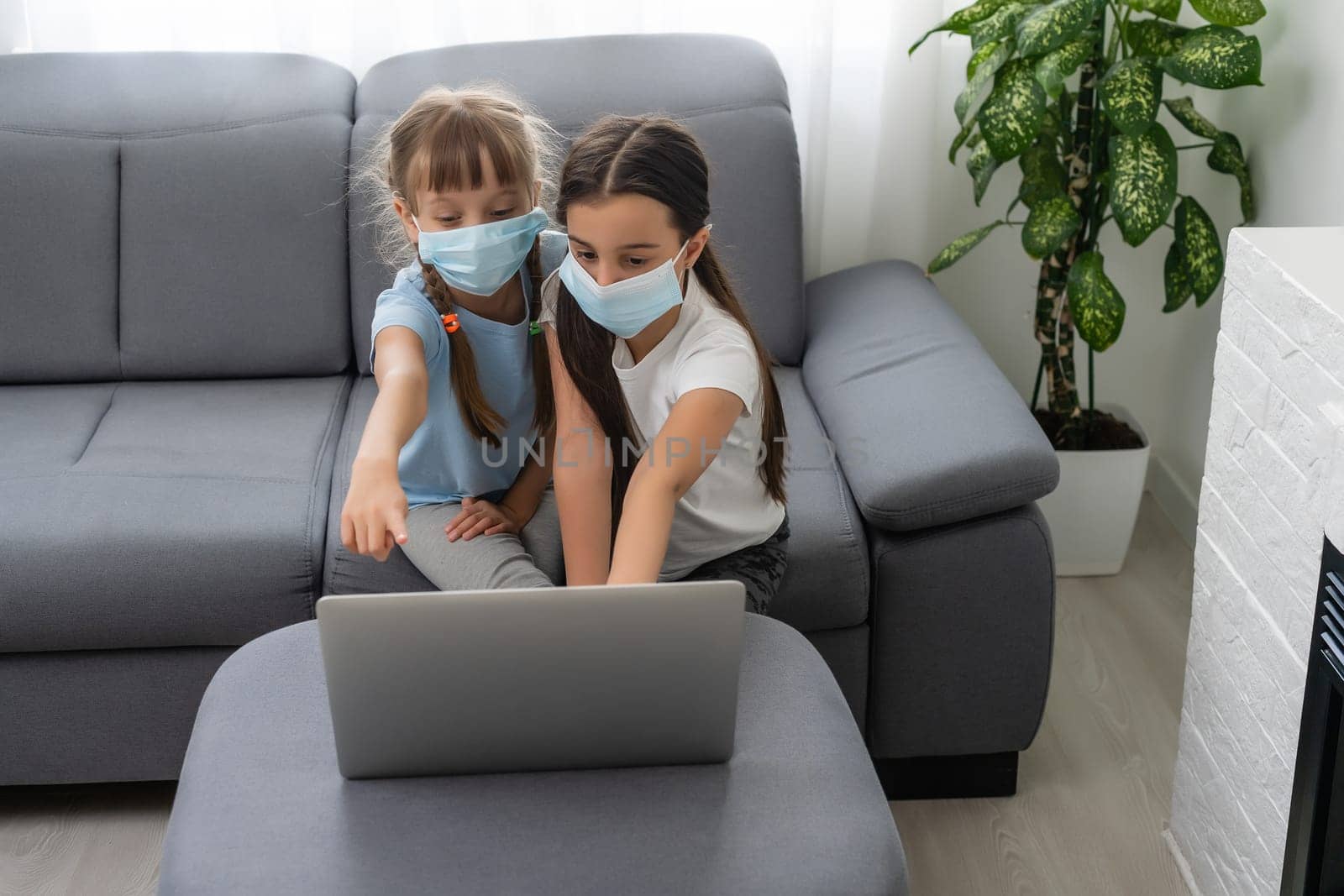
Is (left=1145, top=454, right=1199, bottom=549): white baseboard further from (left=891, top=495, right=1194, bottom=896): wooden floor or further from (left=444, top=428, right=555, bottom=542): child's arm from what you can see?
(left=444, top=428, right=555, bottom=542): child's arm

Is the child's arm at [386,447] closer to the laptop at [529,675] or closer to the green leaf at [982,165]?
the laptop at [529,675]

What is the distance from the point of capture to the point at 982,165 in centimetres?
214

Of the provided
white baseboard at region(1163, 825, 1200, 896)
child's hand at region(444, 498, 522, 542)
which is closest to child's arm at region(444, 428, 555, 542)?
child's hand at region(444, 498, 522, 542)

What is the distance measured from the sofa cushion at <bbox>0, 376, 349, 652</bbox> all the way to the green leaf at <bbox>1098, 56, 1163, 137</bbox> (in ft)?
4.22

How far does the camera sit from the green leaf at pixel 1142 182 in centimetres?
196

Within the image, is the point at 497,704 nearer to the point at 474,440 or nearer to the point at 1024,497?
the point at 474,440

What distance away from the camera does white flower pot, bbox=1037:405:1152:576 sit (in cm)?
226

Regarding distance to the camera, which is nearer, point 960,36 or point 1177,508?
point 960,36

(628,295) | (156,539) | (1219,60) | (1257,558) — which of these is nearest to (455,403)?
(628,295)

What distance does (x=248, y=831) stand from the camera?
1.12 meters

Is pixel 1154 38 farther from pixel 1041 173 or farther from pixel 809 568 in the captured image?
pixel 809 568

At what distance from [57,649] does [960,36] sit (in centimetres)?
180

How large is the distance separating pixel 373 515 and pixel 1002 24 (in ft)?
4.47

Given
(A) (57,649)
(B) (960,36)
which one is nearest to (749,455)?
(A) (57,649)
